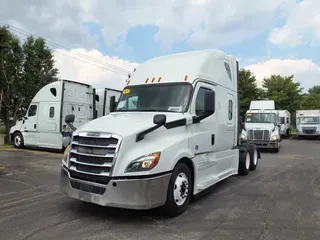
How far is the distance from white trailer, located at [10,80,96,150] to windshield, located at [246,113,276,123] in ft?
31.7

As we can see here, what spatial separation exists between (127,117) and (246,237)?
2.87 m

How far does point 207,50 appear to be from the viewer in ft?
22.0

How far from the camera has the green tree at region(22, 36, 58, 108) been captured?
63.2 ft

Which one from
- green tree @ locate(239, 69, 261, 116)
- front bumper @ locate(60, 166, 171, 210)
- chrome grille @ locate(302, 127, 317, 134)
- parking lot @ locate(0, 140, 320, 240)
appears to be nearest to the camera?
parking lot @ locate(0, 140, 320, 240)

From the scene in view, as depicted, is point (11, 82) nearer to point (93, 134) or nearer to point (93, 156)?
point (93, 134)

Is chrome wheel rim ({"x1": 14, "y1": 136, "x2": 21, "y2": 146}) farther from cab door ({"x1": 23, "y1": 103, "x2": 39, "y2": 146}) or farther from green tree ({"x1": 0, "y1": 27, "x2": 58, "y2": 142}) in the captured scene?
green tree ({"x1": 0, "y1": 27, "x2": 58, "y2": 142})

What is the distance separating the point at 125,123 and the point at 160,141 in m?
0.71

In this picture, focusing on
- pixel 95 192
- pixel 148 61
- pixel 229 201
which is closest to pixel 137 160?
pixel 95 192

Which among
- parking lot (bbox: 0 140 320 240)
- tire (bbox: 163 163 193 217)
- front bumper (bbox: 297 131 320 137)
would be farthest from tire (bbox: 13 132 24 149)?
front bumper (bbox: 297 131 320 137)

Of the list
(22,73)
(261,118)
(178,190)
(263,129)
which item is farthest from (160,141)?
(22,73)

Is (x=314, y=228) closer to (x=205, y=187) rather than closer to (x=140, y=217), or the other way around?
(x=205, y=187)

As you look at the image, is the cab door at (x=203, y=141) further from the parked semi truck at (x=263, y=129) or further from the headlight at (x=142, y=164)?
the parked semi truck at (x=263, y=129)

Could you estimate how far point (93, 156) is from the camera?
462 centimetres

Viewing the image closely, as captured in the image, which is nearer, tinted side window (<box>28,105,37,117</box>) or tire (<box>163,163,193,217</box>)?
tire (<box>163,163,193,217</box>)
